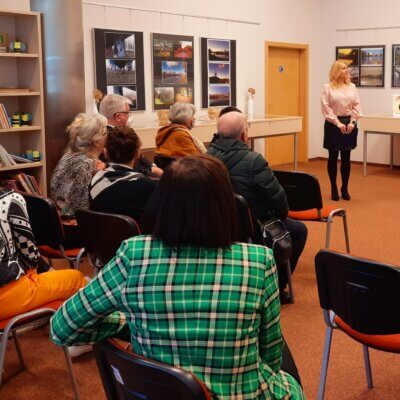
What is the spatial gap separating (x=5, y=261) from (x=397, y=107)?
23.9 feet

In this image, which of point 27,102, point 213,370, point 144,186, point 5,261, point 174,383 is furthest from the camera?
point 27,102

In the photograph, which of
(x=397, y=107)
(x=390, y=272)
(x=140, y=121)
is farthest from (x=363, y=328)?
(x=397, y=107)

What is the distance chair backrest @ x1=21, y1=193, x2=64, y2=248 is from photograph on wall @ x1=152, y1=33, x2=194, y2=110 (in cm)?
455

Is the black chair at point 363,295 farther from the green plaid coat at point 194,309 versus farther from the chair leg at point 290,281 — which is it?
the chair leg at point 290,281

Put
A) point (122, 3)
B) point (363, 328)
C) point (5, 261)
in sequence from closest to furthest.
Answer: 1. point (363, 328)
2. point (5, 261)
3. point (122, 3)

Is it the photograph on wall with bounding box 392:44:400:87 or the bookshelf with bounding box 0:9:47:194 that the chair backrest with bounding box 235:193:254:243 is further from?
the photograph on wall with bounding box 392:44:400:87

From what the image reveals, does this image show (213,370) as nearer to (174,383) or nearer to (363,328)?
(174,383)

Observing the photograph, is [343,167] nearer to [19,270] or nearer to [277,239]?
[277,239]

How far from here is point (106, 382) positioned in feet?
5.32

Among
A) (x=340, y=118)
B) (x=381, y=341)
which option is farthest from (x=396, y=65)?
(x=381, y=341)

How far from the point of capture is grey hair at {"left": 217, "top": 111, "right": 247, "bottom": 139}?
12.3ft

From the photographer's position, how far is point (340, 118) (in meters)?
7.14

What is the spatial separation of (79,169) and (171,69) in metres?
4.28

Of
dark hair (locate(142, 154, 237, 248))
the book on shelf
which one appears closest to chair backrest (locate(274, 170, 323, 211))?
the book on shelf
